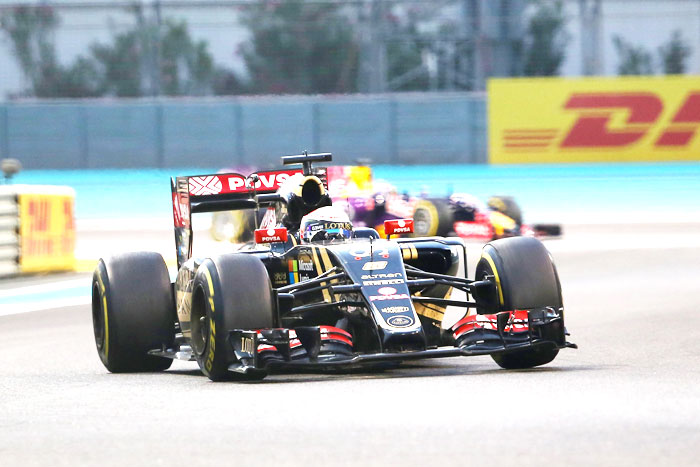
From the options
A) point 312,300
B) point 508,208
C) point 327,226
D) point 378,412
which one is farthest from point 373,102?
point 378,412

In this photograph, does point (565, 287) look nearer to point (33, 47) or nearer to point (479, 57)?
point (479, 57)

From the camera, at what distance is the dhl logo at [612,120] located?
3366 centimetres

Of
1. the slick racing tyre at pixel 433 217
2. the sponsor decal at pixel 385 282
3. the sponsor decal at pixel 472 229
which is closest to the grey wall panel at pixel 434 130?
the sponsor decal at pixel 472 229

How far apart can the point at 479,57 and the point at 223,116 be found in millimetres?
6737

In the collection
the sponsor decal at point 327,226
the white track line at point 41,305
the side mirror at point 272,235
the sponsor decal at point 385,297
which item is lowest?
the white track line at point 41,305

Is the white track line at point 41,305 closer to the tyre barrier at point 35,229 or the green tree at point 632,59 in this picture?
the tyre barrier at point 35,229

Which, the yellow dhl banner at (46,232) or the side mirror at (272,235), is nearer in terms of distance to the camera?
the side mirror at (272,235)

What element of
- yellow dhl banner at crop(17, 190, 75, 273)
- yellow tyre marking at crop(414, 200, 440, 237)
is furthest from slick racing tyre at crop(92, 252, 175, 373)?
yellow tyre marking at crop(414, 200, 440, 237)

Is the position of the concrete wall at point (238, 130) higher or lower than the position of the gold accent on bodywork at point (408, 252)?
higher

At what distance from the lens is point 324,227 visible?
30.9ft

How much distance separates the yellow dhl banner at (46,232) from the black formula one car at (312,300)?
8133mm

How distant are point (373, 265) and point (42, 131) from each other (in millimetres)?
28453

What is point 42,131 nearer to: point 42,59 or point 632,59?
point 42,59

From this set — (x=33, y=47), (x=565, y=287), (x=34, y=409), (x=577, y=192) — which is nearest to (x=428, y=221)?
(x=565, y=287)
